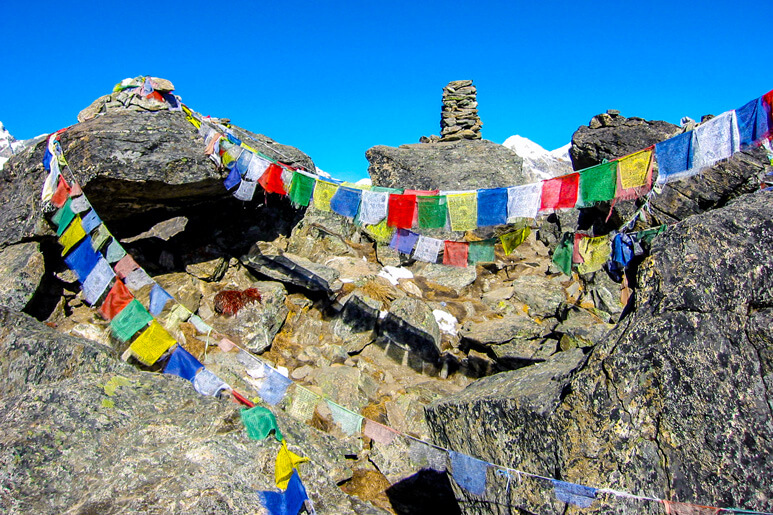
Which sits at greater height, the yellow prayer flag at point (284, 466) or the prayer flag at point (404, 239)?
the prayer flag at point (404, 239)

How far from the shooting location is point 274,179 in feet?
39.1

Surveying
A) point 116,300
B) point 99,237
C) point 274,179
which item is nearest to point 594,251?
point 274,179

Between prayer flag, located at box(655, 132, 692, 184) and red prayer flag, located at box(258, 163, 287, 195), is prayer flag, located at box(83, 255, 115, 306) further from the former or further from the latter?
prayer flag, located at box(655, 132, 692, 184)

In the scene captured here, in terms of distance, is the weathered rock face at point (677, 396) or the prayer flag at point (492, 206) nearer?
the weathered rock face at point (677, 396)

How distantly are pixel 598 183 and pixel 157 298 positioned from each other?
877 cm

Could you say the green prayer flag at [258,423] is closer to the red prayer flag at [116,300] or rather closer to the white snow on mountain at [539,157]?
the red prayer flag at [116,300]

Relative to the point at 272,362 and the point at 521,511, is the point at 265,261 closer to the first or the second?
the point at 272,362

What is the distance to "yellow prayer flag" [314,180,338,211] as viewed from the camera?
1142cm

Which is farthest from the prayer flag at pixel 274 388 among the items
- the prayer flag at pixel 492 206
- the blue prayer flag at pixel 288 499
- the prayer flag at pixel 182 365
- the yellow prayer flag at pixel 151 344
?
the prayer flag at pixel 492 206

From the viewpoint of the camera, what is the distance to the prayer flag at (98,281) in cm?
1018

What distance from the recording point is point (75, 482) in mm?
5121

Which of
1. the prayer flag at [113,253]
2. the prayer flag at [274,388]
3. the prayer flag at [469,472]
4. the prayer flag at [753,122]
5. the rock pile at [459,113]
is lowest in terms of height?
the prayer flag at [469,472]

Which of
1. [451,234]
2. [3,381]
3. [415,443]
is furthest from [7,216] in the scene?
[451,234]

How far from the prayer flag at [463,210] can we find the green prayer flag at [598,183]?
2.04 m
